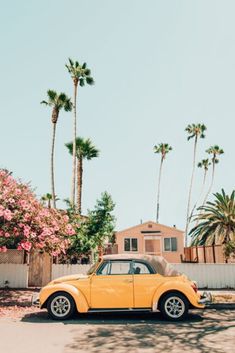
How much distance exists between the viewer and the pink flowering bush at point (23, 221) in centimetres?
1029

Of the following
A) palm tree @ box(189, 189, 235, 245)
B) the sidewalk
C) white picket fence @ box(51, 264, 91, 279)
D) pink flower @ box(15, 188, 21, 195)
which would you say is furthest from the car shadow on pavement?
palm tree @ box(189, 189, 235, 245)

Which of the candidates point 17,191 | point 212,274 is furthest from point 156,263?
point 212,274

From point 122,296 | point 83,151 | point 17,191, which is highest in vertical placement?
point 83,151

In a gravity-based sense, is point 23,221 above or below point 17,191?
below

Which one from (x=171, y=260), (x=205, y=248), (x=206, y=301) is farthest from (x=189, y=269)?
(x=171, y=260)

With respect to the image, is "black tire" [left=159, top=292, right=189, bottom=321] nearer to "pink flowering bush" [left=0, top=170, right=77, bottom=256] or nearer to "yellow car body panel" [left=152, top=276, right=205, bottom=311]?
"yellow car body panel" [left=152, top=276, right=205, bottom=311]

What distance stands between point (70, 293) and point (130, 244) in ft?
74.8

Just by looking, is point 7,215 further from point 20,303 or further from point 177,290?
point 177,290

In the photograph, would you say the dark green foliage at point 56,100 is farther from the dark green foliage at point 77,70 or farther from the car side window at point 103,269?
the car side window at point 103,269

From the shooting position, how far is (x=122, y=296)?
7.90 m

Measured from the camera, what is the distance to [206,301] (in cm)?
796

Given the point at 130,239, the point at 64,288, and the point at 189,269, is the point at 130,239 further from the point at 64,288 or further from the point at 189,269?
the point at 64,288

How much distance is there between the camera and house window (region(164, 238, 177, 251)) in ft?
98.1

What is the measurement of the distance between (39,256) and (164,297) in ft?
25.9
